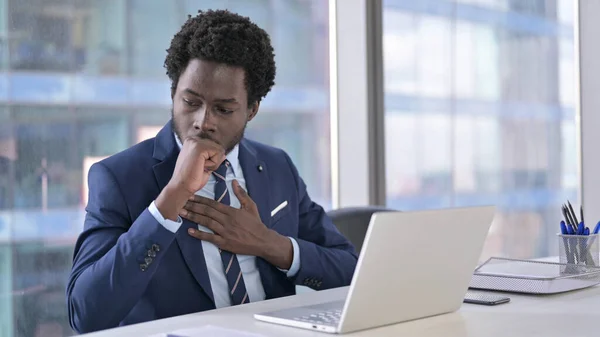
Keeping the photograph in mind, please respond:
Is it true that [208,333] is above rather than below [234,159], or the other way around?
below

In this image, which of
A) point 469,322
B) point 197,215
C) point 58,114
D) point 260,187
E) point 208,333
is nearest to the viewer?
point 208,333

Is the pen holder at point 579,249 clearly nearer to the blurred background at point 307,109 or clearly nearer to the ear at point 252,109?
the ear at point 252,109

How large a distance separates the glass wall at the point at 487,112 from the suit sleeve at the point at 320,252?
139cm

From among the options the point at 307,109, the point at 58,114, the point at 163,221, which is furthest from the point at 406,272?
the point at 307,109

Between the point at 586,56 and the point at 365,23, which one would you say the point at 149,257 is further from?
the point at 586,56

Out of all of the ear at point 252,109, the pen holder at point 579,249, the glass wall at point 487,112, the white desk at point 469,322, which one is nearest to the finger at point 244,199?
the ear at point 252,109

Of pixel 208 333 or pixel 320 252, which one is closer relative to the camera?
pixel 208 333

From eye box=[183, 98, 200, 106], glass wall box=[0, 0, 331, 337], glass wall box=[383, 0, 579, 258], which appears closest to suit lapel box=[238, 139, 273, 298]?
eye box=[183, 98, 200, 106]

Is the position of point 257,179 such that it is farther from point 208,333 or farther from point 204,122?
point 208,333

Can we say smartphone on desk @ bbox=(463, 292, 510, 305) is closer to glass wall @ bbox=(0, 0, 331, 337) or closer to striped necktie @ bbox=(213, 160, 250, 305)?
striped necktie @ bbox=(213, 160, 250, 305)

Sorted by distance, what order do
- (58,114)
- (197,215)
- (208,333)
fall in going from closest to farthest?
1. (208,333)
2. (197,215)
3. (58,114)

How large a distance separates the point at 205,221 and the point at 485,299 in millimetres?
632

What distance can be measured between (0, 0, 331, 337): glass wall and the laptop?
142cm

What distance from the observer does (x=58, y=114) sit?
262 centimetres
